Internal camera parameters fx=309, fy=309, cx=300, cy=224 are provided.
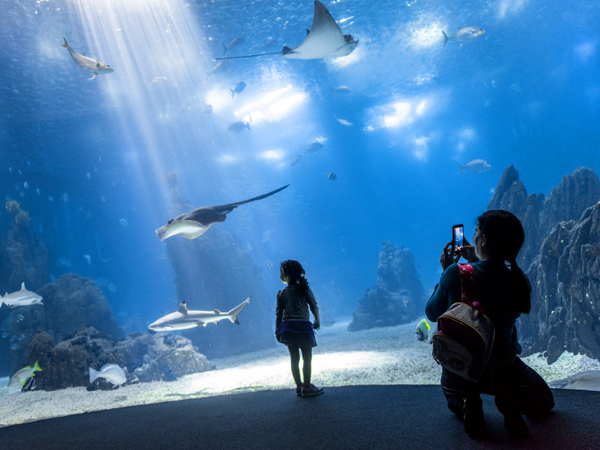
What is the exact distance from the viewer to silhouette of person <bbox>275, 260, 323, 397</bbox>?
3449mm

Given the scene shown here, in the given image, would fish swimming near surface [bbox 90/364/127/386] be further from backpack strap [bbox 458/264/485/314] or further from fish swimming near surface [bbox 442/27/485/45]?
fish swimming near surface [bbox 442/27/485/45]

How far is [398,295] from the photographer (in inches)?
634

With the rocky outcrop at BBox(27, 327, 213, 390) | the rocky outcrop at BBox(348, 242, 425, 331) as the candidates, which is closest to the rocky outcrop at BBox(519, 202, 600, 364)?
the rocky outcrop at BBox(27, 327, 213, 390)

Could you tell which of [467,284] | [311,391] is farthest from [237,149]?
[467,284]

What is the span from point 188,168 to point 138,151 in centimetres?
547

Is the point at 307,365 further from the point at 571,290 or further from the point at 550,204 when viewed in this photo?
the point at 550,204

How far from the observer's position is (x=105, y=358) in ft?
24.3

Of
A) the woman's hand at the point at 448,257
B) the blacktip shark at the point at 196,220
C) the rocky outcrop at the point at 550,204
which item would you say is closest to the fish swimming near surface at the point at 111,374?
the blacktip shark at the point at 196,220

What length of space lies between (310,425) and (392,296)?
14.2m

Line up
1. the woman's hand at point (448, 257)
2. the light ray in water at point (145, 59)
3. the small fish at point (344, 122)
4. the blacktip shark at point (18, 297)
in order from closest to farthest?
the woman's hand at point (448, 257), the blacktip shark at point (18, 297), the light ray in water at point (145, 59), the small fish at point (344, 122)

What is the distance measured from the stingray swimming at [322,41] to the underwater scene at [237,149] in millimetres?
56

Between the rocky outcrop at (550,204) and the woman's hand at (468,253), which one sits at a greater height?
the rocky outcrop at (550,204)

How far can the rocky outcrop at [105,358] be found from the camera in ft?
22.0

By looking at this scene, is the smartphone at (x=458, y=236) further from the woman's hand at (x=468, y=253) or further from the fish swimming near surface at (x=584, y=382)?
the fish swimming near surface at (x=584, y=382)
